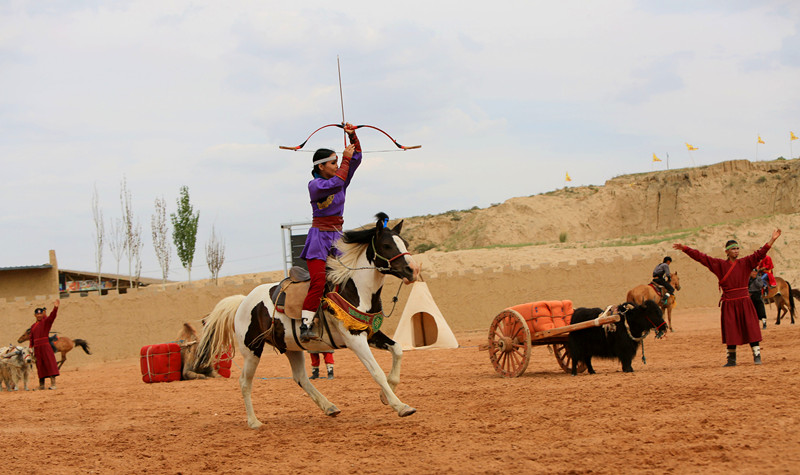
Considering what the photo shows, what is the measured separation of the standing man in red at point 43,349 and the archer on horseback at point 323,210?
1010 centimetres

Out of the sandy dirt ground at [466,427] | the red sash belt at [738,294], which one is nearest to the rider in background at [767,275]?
the sandy dirt ground at [466,427]

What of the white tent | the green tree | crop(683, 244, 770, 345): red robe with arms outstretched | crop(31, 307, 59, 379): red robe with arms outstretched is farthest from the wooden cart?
the green tree

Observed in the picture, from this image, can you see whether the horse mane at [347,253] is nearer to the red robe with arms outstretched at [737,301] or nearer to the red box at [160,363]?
the red robe with arms outstretched at [737,301]

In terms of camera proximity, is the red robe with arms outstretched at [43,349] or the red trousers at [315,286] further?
the red robe with arms outstretched at [43,349]

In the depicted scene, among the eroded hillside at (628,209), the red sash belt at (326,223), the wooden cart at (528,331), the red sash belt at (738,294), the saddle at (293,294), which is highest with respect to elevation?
the eroded hillside at (628,209)

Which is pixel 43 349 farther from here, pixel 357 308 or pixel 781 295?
pixel 781 295

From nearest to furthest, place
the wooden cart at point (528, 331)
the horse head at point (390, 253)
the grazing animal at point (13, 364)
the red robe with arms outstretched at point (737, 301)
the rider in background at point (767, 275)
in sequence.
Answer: the horse head at point (390, 253) → the red robe with arms outstretched at point (737, 301) → the wooden cart at point (528, 331) → the grazing animal at point (13, 364) → the rider in background at point (767, 275)

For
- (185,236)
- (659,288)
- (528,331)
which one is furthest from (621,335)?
(185,236)

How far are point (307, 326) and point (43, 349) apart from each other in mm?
10603

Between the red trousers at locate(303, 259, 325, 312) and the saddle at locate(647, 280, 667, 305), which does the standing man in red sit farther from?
the saddle at locate(647, 280, 667, 305)

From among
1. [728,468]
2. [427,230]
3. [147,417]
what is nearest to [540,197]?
[427,230]

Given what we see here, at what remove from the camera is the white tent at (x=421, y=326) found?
64.6 ft

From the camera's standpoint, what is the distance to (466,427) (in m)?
6.51

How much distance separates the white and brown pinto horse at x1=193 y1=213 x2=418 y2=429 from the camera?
7094 mm
